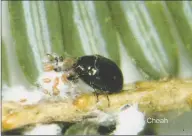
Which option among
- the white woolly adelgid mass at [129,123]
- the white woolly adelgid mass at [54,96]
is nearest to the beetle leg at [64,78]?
the white woolly adelgid mass at [54,96]

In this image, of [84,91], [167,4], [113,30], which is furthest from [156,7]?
[84,91]

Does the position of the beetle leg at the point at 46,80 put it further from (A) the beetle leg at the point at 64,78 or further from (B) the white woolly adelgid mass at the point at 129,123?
(B) the white woolly adelgid mass at the point at 129,123

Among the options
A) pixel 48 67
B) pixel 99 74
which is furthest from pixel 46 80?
pixel 99 74

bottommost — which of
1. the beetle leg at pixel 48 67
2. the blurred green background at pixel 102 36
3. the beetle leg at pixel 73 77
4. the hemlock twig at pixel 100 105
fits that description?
the hemlock twig at pixel 100 105

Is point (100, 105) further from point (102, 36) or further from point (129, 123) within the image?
point (102, 36)

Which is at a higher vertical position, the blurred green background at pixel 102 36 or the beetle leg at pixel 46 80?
the blurred green background at pixel 102 36

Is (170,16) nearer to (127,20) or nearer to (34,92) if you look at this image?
(127,20)
